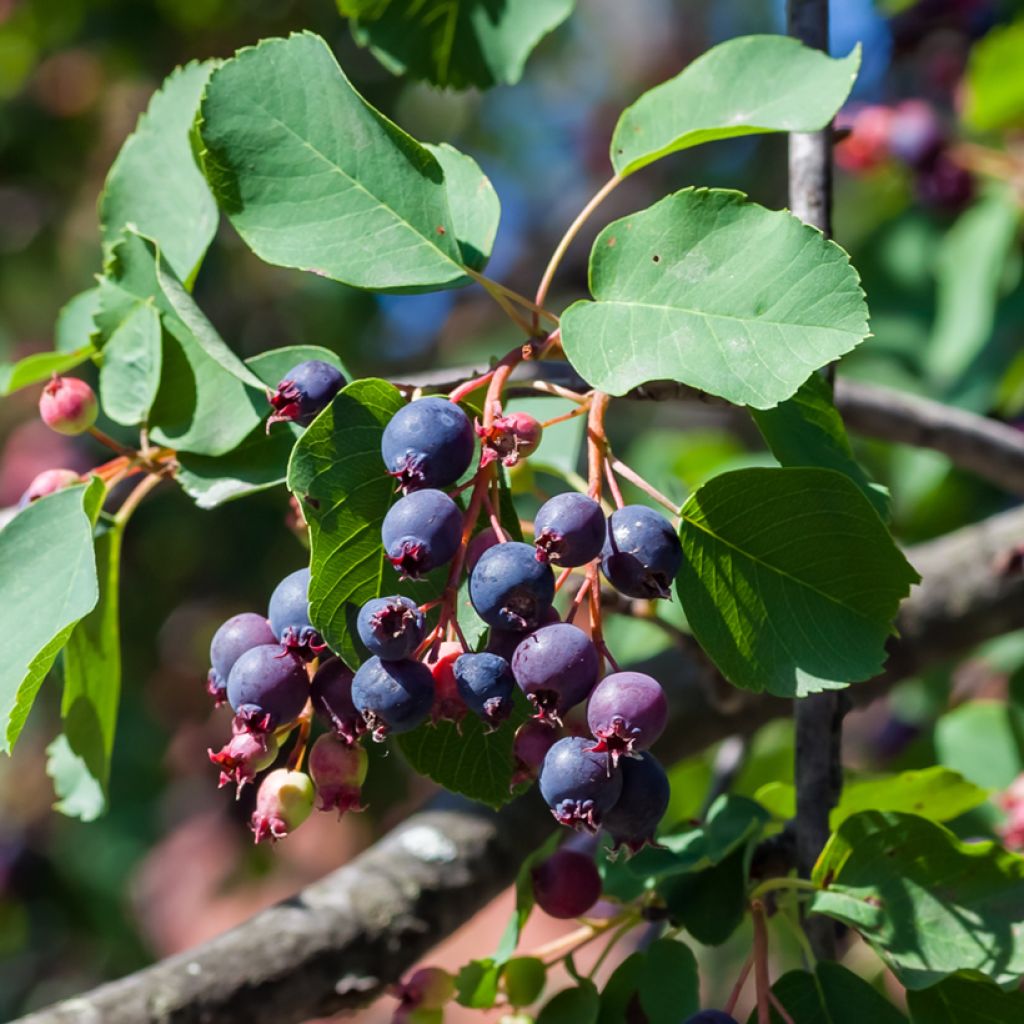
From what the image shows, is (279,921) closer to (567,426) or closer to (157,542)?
(567,426)

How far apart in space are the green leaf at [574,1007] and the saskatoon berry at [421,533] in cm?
36

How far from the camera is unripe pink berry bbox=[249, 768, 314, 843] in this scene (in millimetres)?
733

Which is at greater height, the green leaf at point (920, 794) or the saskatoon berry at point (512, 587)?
the saskatoon berry at point (512, 587)

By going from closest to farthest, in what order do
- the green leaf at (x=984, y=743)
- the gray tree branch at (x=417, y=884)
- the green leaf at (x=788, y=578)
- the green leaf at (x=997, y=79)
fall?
the green leaf at (x=788, y=578) → the gray tree branch at (x=417, y=884) → the green leaf at (x=984, y=743) → the green leaf at (x=997, y=79)

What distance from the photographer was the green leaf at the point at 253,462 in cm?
82

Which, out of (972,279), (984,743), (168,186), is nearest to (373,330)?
(972,279)

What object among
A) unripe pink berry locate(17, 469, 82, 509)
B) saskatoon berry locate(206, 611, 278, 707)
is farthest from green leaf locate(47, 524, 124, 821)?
saskatoon berry locate(206, 611, 278, 707)

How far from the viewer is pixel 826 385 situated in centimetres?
85

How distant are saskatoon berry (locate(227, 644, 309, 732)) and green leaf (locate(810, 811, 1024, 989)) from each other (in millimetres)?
355

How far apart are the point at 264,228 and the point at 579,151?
3139 mm

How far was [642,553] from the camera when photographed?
678 millimetres

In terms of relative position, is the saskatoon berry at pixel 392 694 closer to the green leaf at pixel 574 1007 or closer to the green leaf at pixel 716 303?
the green leaf at pixel 716 303

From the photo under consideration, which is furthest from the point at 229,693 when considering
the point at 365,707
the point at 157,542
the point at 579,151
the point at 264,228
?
the point at 579,151

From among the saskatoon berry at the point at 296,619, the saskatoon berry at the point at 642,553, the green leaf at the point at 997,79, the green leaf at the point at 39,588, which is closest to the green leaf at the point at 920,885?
the saskatoon berry at the point at 642,553
